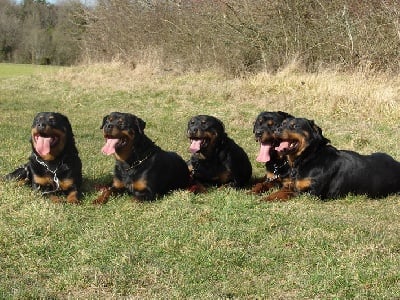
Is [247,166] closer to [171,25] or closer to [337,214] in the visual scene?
[337,214]

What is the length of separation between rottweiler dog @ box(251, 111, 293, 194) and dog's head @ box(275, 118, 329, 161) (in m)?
0.47

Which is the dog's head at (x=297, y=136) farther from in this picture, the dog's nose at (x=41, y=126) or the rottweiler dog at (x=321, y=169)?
the dog's nose at (x=41, y=126)

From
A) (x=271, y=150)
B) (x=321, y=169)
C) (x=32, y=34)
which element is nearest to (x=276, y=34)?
(x=271, y=150)

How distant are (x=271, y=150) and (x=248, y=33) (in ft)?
34.9

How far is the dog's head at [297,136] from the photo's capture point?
6.34m

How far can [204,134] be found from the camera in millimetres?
6711

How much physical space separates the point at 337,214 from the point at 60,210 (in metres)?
2.97

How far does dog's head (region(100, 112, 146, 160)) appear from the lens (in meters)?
6.11

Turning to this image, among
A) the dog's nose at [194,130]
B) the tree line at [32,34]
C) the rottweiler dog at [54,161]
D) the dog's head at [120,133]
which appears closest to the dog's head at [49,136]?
the rottweiler dog at [54,161]

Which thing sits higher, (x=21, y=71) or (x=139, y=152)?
(x=21, y=71)

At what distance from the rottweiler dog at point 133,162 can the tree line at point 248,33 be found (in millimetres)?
9563

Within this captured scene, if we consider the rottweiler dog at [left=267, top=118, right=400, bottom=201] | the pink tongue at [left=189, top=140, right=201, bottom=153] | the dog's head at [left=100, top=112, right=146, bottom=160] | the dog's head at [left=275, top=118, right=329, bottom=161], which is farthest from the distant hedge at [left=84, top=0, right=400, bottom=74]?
the dog's head at [left=100, top=112, right=146, bottom=160]

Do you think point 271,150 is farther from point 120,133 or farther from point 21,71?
point 21,71

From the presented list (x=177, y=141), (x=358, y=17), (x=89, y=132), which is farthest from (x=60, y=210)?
(x=358, y=17)
